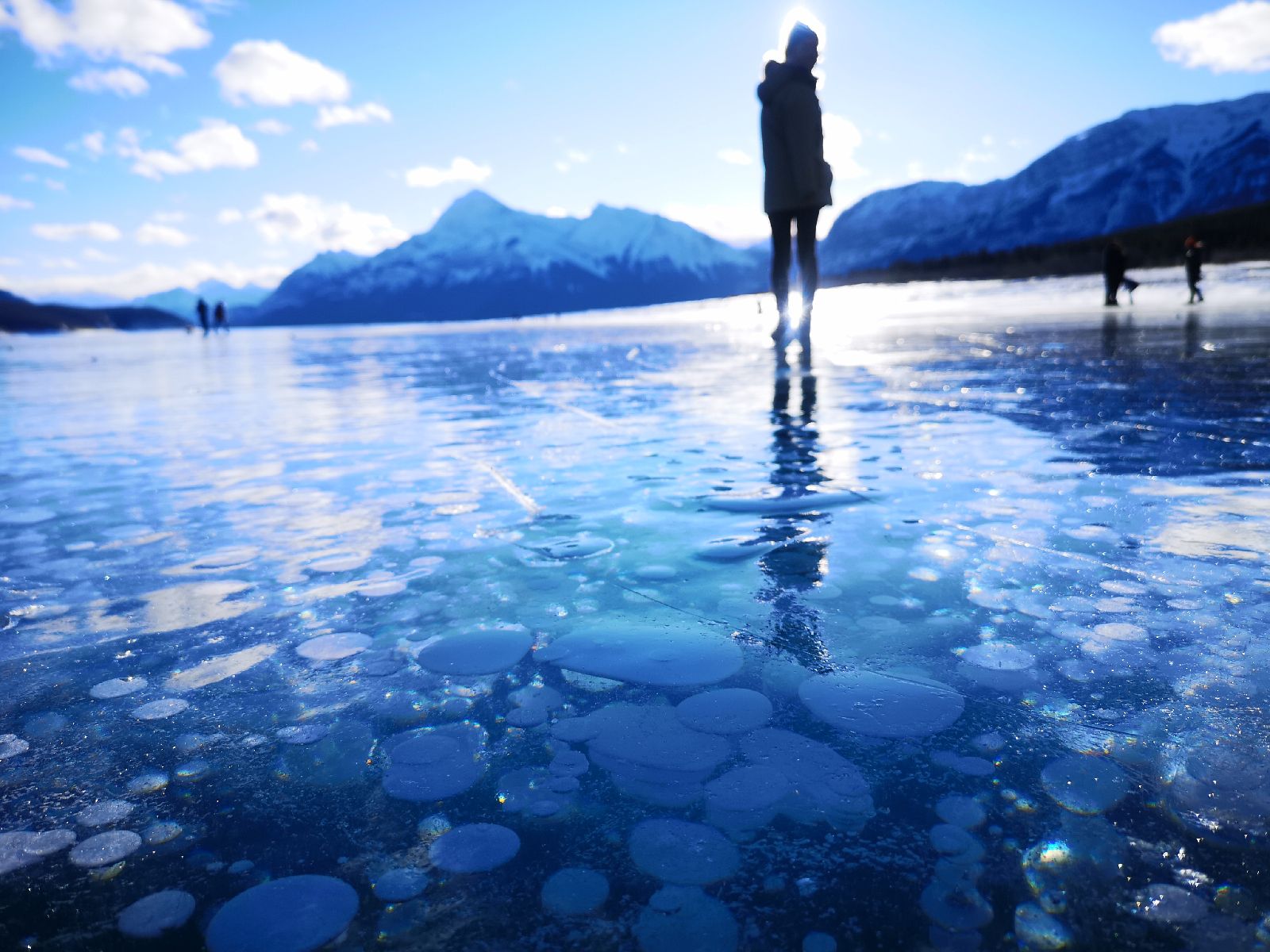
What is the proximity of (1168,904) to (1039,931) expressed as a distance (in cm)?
17

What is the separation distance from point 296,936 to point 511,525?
186 cm

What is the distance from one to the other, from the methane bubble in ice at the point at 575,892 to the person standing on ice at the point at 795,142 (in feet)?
29.7

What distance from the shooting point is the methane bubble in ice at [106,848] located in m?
1.10

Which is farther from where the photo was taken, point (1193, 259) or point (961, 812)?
point (1193, 259)

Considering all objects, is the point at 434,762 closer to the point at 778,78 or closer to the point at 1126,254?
the point at 778,78

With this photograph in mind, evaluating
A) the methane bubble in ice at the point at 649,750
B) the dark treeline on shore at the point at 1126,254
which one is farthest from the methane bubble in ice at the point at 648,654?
the dark treeline on shore at the point at 1126,254

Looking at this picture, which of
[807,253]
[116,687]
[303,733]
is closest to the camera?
[303,733]

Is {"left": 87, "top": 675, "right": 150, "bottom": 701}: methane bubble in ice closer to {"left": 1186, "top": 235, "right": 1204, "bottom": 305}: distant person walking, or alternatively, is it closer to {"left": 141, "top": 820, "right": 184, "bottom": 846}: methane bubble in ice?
{"left": 141, "top": 820, "right": 184, "bottom": 846}: methane bubble in ice

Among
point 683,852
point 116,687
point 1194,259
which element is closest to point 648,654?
point 683,852

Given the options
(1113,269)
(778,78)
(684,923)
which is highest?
(778,78)

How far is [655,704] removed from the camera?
147cm

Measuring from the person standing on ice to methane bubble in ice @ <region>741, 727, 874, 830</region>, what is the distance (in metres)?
8.69

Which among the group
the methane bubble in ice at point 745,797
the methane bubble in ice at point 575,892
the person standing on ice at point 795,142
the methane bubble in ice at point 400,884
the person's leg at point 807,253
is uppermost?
the person standing on ice at point 795,142

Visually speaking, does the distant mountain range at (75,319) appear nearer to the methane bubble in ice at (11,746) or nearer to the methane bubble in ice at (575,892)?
the methane bubble in ice at (11,746)
